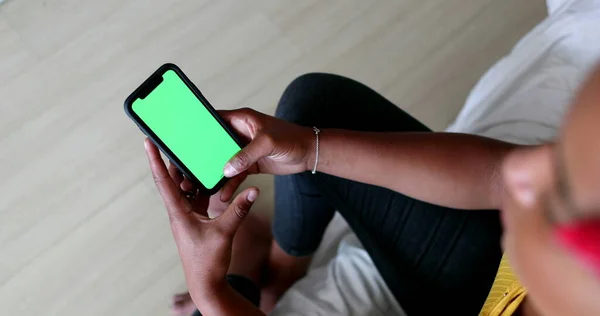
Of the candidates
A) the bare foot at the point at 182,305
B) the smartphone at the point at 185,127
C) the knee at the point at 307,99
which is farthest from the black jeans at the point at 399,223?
the bare foot at the point at 182,305

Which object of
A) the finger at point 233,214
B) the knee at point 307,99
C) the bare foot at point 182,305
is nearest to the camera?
the finger at point 233,214

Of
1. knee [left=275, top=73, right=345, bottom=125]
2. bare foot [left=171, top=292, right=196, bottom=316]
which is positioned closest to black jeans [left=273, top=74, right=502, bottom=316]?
knee [left=275, top=73, right=345, bottom=125]

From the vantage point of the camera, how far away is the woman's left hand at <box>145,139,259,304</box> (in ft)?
1.86

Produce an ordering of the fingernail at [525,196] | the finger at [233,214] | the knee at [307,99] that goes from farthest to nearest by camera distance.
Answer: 1. the knee at [307,99]
2. the finger at [233,214]
3. the fingernail at [525,196]

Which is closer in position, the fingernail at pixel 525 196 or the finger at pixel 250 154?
the fingernail at pixel 525 196

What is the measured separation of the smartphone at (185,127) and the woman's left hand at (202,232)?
30mm

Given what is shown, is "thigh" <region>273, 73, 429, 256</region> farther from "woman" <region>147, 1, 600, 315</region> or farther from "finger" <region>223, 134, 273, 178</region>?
"finger" <region>223, 134, 273, 178</region>

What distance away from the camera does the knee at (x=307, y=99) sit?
694 millimetres

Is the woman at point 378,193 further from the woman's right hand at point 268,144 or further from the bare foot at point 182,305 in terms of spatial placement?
the bare foot at point 182,305

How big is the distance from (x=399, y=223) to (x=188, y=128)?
0.94ft

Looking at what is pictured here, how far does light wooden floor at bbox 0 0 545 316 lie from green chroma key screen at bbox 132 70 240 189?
364 mm

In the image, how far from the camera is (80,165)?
0.97 m

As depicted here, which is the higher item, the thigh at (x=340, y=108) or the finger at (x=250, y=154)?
the finger at (x=250, y=154)

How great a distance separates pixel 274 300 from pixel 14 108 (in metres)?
0.60
